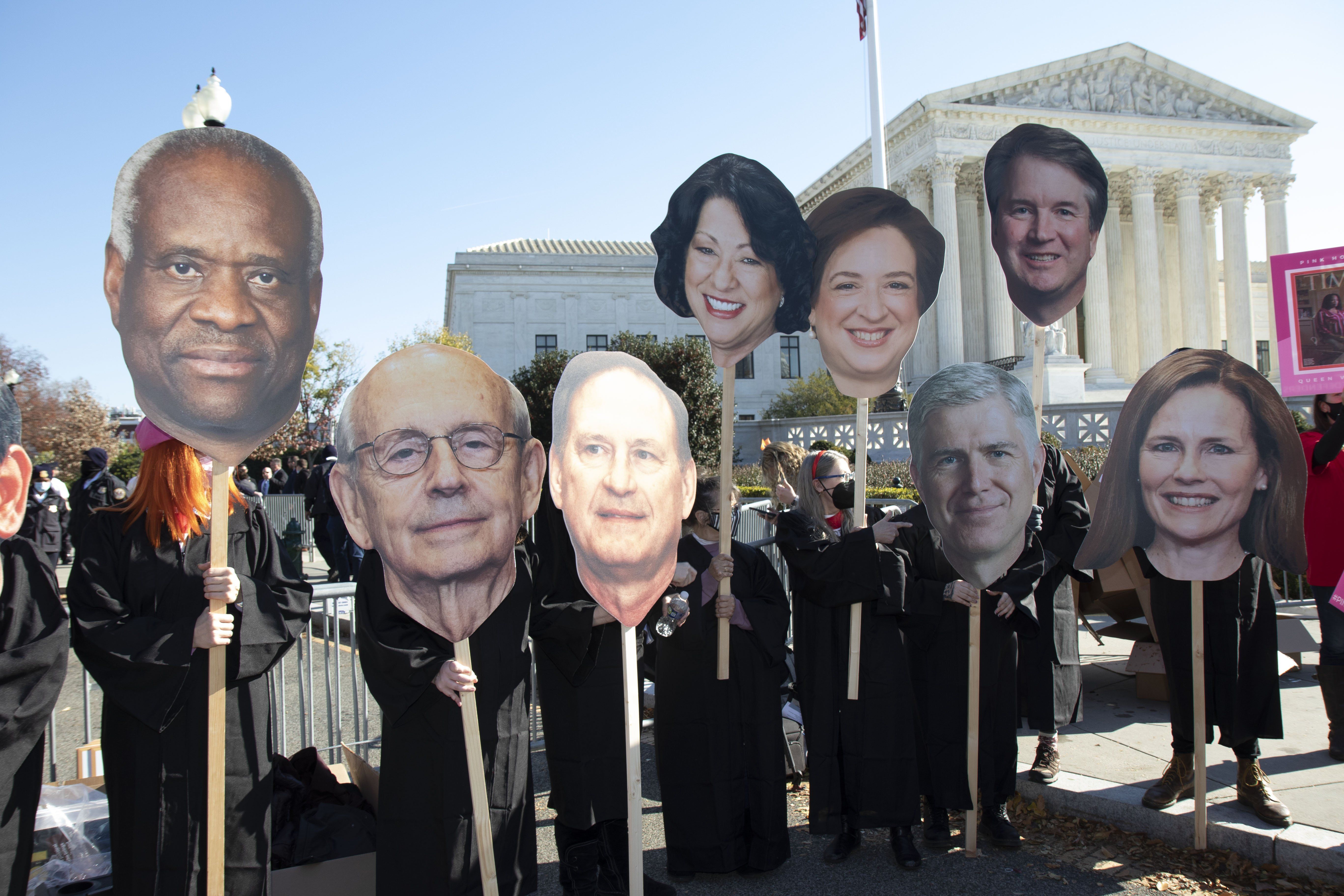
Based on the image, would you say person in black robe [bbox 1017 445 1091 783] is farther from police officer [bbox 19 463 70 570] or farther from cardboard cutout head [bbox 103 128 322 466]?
police officer [bbox 19 463 70 570]

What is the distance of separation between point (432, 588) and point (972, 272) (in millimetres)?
38955

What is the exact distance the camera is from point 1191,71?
125ft

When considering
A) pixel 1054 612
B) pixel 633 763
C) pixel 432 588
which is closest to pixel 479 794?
pixel 633 763

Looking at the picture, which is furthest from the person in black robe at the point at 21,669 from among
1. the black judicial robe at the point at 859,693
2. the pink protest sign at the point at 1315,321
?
the pink protest sign at the point at 1315,321

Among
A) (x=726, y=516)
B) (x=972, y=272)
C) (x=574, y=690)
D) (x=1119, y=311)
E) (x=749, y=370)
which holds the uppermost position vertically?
(x=972, y=272)

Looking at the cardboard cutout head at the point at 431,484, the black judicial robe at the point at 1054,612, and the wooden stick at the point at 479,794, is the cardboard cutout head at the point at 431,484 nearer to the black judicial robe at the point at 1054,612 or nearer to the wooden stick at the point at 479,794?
the wooden stick at the point at 479,794

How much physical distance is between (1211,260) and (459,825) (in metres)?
48.8

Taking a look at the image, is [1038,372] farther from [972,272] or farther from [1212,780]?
[972,272]

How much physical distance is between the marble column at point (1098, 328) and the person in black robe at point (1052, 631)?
3424 cm

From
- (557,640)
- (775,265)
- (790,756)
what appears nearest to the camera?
(557,640)

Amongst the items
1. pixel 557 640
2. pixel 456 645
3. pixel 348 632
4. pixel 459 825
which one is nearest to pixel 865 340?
pixel 557 640

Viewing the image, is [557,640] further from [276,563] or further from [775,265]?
[775,265]

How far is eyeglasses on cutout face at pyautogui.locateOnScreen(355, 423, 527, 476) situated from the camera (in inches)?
121

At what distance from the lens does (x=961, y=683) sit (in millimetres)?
4207
